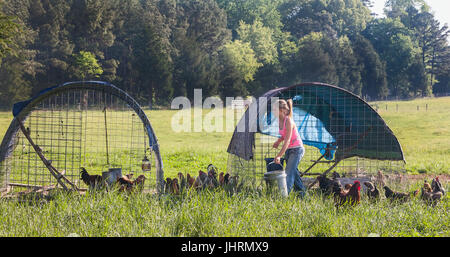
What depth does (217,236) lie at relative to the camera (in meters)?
4.75

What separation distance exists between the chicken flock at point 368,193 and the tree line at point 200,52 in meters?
29.8

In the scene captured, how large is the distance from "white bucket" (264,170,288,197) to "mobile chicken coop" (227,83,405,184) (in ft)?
5.02

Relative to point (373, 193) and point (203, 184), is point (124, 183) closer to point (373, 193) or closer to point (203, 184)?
point (203, 184)

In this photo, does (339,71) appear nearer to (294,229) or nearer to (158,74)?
(158,74)

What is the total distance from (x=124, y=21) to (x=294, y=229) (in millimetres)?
41828

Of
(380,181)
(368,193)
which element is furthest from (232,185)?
(380,181)

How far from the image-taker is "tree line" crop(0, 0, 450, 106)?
36.0 metres

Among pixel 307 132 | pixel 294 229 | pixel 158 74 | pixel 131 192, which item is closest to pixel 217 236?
pixel 294 229

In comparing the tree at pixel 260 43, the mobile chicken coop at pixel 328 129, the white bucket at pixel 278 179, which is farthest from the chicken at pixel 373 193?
the tree at pixel 260 43

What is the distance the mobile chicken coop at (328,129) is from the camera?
816 cm

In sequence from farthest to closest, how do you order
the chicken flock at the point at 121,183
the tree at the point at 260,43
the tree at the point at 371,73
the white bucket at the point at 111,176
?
the tree at the point at 371,73
the tree at the point at 260,43
the white bucket at the point at 111,176
the chicken flock at the point at 121,183

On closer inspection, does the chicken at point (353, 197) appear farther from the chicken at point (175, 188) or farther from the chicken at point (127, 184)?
the chicken at point (127, 184)

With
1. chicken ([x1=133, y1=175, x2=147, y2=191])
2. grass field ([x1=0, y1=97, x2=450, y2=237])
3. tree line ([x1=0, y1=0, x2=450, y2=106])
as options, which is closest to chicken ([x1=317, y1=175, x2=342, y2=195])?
grass field ([x1=0, y1=97, x2=450, y2=237])

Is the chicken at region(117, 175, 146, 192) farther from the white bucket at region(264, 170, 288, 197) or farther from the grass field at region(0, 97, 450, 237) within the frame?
the white bucket at region(264, 170, 288, 197)
